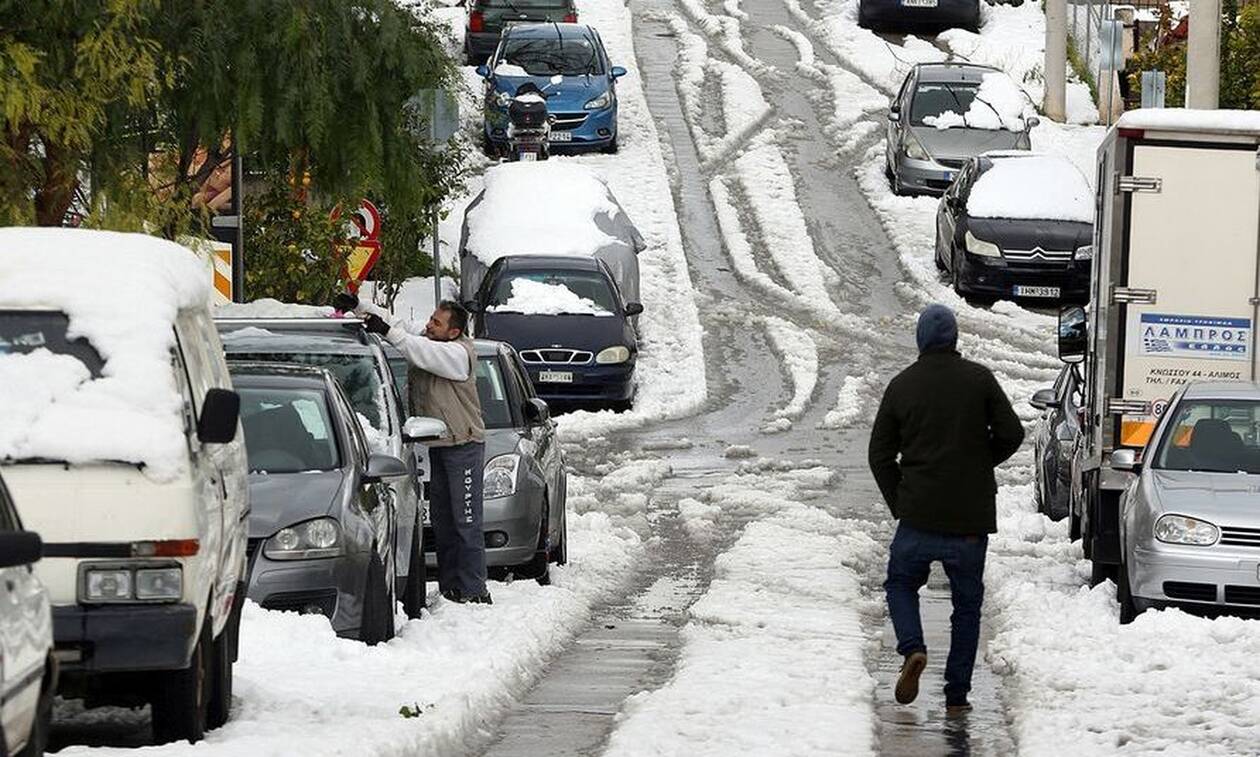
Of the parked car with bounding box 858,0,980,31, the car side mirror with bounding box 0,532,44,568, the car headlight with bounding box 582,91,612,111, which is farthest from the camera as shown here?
the parked car with bounding box 858,0,980,31

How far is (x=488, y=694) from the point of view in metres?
12.5

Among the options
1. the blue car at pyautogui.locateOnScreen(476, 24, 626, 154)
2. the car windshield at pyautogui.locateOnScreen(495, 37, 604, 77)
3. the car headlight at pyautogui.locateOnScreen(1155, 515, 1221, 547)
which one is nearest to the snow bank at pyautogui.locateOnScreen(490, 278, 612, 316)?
the blue car at pyautogui.locateOnScreen(476, 24, 626, 154)

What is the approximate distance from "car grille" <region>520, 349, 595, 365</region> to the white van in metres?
19.0

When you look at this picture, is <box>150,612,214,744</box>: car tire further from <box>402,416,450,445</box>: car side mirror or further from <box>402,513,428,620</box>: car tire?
<box>402,513,428,620</box>: car tire

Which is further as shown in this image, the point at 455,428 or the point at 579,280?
the point at 579,280

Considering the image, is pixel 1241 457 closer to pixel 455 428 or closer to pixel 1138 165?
pixel 1138 165

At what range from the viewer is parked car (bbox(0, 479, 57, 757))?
7609 millimetres

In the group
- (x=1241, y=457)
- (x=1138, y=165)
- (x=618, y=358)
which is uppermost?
(x=1138, y=165)

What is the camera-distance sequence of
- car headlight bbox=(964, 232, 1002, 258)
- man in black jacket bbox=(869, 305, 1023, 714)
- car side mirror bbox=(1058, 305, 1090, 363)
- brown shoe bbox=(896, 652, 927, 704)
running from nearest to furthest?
brown shoe bbox=(896, 652, 927, 704)
man in black jacket bbox=(869, 305, 1023, 714)
car side mirror bbox=(1058, 305, 1090, 363)
car headlight bbox=(964, 232, 1002, 258)

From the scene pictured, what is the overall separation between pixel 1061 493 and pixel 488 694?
34.3 feet

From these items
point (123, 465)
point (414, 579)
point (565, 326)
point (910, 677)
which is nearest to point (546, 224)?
point (565, 326)

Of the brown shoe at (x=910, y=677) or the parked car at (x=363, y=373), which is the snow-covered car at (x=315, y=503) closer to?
the parked car at (x=363, y=373)

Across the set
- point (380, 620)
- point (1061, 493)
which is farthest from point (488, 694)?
point (1061, 493)

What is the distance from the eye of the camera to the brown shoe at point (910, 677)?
1237 centimetres
